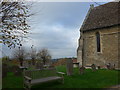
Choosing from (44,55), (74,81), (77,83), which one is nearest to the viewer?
(77,83)

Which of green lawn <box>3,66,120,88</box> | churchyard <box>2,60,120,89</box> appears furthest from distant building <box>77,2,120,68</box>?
green lawn <box>3,66,120,88</box>

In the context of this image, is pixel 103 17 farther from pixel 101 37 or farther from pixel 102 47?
pixel 102 47

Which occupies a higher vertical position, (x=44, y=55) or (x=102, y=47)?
(x=102, y=47)

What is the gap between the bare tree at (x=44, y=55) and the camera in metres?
31.1

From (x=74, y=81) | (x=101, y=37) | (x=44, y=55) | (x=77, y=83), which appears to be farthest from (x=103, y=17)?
(x=44, y=55)

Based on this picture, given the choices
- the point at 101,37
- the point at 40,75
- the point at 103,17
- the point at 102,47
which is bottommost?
the point at 40,75

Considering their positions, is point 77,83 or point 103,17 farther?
point 103,17

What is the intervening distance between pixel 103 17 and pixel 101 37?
131 inches

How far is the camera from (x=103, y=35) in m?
16.3

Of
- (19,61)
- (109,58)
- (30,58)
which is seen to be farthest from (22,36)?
(30,58)

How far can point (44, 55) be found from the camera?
106 ft

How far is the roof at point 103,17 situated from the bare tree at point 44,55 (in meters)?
15.9

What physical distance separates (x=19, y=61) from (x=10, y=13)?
22.1m

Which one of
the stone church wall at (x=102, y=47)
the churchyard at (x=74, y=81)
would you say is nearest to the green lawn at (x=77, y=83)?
the churchyard at (x=74, y=81)
